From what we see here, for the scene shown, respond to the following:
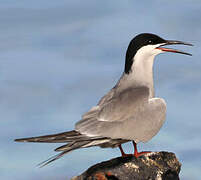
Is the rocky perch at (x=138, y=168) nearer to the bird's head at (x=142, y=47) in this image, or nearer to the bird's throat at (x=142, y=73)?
the bird's throat at (x=142, y=73)

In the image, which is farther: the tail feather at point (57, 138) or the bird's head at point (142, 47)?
the bird's head at point (142, 47)

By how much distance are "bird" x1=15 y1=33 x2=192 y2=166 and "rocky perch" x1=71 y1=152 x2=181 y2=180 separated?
0.19m

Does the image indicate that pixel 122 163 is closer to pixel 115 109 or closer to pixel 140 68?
pixel 115 109

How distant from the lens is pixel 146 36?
9398 millimetres

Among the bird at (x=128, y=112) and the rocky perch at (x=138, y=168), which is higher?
the bird at (x=128, y=112)

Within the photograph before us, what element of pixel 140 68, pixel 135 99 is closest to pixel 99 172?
pixel 135 99

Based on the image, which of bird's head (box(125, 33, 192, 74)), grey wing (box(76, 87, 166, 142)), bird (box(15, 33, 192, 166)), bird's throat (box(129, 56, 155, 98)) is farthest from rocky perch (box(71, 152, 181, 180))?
bird's head (box(125, 33, 192, 74))

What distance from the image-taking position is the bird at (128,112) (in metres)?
8.12

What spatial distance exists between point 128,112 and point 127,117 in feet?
0.34

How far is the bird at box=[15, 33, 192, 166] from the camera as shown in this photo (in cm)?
812

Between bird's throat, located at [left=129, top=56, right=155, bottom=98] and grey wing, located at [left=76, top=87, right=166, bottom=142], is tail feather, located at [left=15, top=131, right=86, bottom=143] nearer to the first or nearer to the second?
grey wing, located at [left=76, top=87, right=166, bottom=142]

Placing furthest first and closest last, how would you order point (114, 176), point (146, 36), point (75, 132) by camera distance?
point (146, 36)
point (114, 176)
point (75, 132)

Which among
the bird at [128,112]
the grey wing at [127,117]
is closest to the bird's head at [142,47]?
the bird at [128,112]

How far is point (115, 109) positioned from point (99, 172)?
1288mm
